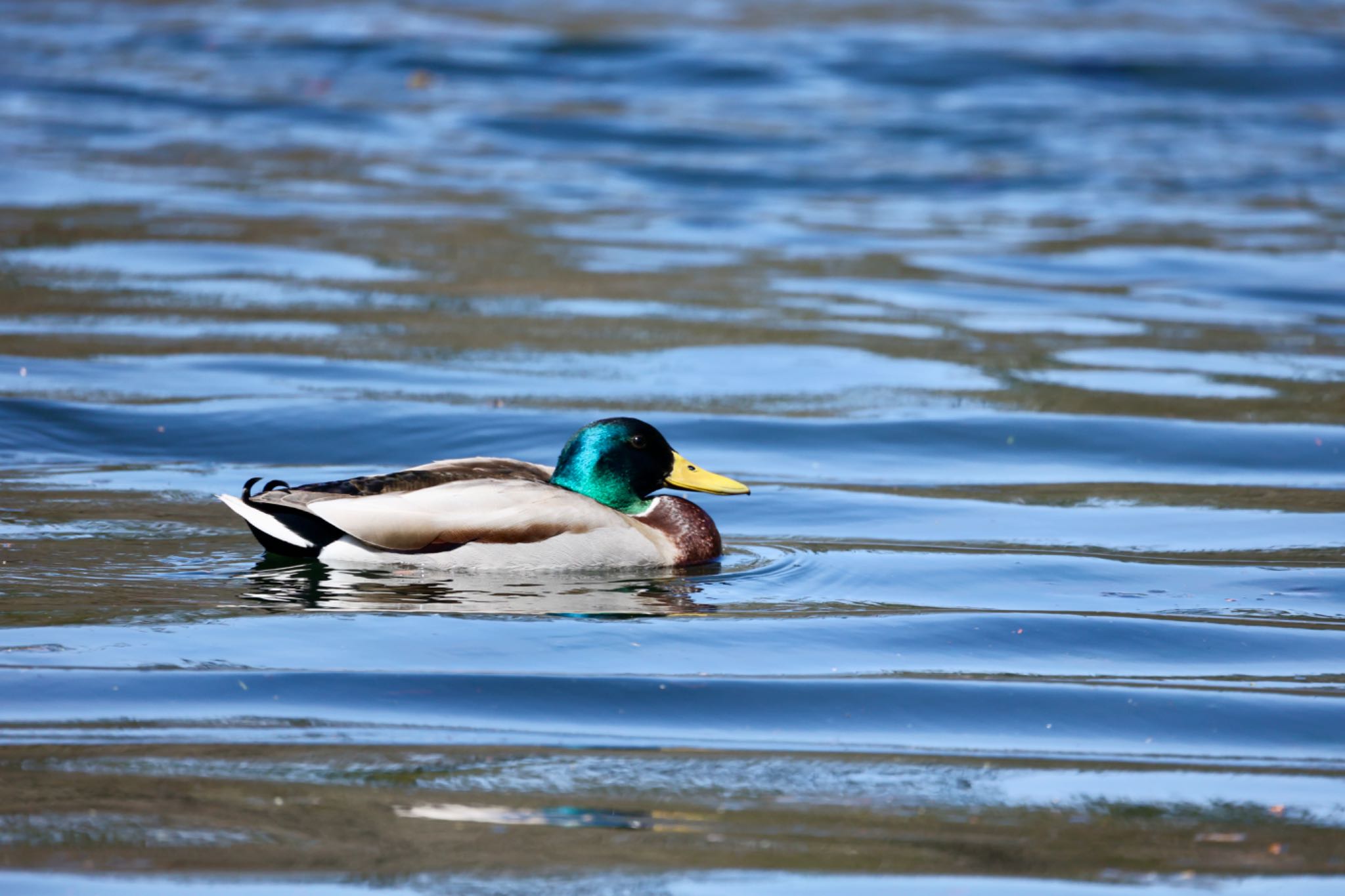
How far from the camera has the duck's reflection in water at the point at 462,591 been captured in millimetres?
6102

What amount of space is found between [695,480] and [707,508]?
43.7 inches

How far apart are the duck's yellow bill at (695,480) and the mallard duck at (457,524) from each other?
0.30 meters

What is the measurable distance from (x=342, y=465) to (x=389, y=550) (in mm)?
2159

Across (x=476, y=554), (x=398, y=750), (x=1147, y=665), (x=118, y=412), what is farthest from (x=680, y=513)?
(x=118, y=412)

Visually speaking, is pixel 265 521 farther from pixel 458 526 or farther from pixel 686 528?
pixel 686 528

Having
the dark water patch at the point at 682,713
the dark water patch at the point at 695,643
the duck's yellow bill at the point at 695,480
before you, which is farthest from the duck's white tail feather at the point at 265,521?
the duck's yellow bill at the point at 695,480

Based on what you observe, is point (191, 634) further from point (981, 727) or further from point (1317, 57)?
point (1317, 57)

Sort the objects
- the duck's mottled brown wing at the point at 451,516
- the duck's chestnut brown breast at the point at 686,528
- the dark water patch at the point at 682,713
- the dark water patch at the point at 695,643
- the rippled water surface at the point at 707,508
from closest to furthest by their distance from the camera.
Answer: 1. the rippled water surface at the point at 707,508
2. the dark water patch at the point at 682,713
3. the dark water patch at the point at 695,643
4. the duck's mottled brown wing at the point at 451,516
5. the duck's chestnut brown breast at the point at 686,528

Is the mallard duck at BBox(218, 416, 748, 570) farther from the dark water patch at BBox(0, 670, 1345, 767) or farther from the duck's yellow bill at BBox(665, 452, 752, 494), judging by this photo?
the dark water patch at BBox(0, 670, 1345, 767)

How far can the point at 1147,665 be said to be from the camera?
18.8 ft

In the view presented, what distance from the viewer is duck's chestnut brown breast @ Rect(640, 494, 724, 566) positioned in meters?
6.87

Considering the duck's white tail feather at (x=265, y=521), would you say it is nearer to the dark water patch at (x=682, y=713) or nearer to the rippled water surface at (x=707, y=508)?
the rippled water surface at (x=707, y=508)

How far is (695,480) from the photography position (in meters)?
7.14

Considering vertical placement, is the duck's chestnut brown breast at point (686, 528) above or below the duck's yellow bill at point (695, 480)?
below
